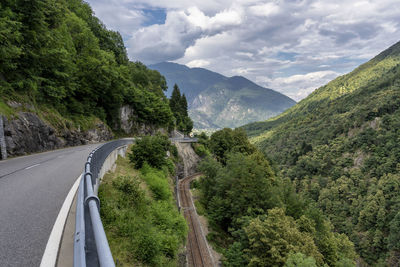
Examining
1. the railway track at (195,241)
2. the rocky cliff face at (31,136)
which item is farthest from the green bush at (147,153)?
the railway track at (195,241)

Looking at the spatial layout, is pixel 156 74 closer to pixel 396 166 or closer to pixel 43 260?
pixel 43 260

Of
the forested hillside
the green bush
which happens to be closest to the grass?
the green bush

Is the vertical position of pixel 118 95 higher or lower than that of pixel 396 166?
higher

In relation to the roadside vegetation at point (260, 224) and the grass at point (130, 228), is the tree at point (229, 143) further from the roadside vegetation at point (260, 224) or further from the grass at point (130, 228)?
the grass at point (130, 228)

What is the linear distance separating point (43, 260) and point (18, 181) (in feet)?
22.0

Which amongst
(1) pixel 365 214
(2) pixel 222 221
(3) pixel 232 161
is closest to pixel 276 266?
(2) pixel 222 221

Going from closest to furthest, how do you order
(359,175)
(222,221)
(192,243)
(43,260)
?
(43,260)
(192,243)
(222,221)
(359,175)

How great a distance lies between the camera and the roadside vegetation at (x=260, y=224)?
67.5 ft

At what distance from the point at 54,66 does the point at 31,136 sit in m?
8.98

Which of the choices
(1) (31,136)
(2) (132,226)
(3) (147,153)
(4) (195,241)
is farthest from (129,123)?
(2) (132,226)

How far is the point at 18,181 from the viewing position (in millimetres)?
8867

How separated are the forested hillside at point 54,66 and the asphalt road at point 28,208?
8838 mm

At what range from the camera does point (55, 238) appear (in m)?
4.73

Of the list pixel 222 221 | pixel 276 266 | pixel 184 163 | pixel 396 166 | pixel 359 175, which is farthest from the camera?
pixel 359 175
